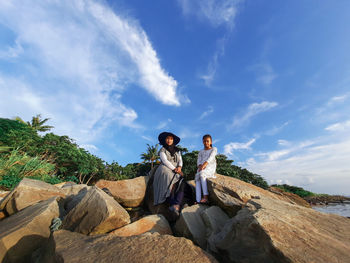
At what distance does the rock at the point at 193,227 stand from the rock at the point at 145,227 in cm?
27

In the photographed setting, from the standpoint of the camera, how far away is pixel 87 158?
12.8 meters

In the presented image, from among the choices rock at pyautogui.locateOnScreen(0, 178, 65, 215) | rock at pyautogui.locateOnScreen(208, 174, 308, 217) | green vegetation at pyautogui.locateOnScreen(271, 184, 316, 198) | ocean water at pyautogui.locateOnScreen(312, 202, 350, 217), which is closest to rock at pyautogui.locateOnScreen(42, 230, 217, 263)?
rock at pyautogui.locateOnScreen(208, 174, 308, 217)

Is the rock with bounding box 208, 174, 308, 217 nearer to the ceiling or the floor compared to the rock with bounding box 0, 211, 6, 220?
nearer to the ceiling

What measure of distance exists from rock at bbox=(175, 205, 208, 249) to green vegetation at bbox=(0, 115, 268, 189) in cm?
635

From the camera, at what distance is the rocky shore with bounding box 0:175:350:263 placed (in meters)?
1.78

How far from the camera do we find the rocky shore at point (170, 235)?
70.2 inches

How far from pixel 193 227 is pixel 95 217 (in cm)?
159

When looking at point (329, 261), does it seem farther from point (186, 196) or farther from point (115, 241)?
point (186, 196)

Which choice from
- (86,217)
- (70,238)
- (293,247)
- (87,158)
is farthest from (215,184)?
(87,158)

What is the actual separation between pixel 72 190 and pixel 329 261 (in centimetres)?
519

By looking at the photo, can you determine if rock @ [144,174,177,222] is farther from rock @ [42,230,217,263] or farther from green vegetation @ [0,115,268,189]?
green vegetation @ [0,115,268,189]

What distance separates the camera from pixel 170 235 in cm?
218

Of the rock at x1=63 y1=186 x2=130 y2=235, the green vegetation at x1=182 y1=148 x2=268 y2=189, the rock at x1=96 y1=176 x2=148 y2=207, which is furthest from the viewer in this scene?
the green vegetation at x1=182 y1=148 x2=268 y2=189

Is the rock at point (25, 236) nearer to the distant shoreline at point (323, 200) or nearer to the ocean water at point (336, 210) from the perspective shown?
the ocean water at point (336, 210)
